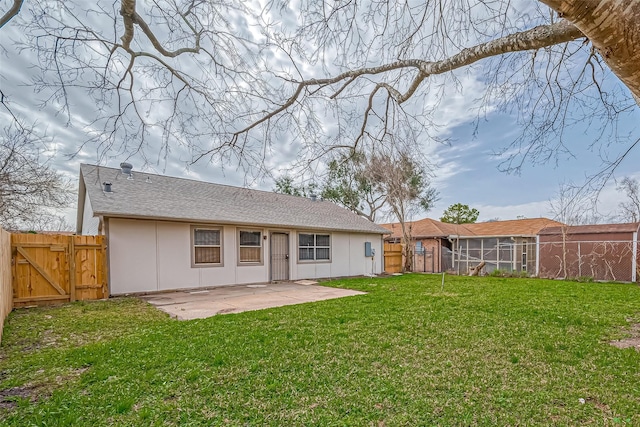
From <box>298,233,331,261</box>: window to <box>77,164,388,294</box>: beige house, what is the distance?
42 mm

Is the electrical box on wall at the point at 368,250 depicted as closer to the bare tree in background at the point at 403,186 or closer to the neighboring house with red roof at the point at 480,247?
the bare tree in background at the point at 403,186

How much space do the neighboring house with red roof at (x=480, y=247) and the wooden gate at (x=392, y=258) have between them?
203 centimetres

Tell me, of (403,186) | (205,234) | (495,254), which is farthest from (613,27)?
(495,254)

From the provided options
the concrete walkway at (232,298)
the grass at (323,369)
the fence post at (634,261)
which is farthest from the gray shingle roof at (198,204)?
the fence post at (634,261)

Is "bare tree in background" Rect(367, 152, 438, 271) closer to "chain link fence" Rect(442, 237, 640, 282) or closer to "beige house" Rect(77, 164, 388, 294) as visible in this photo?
"beige house" Rect(77, 164, 388, 294)

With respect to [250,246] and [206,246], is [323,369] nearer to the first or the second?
[206,246]

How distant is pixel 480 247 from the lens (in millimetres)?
17625

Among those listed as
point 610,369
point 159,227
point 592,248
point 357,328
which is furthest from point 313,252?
point 592,248

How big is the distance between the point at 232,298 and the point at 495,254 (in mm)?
14783

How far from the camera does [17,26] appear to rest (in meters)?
3.49

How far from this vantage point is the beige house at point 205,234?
340 inches

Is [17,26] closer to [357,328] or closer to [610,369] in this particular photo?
[357,328]

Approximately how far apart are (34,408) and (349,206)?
2093 cm

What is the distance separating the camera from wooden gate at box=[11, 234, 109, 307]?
7074 millimetres
